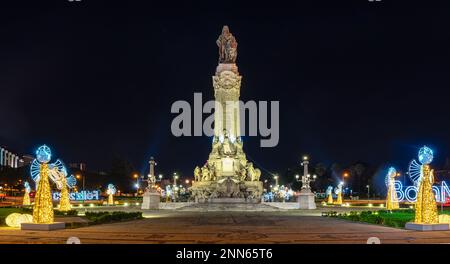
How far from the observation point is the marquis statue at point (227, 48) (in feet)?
298

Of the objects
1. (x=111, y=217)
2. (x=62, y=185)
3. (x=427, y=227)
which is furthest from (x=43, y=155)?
(x=62, y=185)

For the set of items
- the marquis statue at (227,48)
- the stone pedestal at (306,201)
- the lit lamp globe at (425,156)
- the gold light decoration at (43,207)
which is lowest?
the stone pedestal at (306,201)

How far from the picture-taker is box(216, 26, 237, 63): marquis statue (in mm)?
90750

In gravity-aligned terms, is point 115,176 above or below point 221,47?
below

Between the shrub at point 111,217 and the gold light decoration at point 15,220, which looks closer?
the gold light decoration at point 15,220

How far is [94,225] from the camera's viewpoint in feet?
114

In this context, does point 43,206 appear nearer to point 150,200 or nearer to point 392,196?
point 150,200

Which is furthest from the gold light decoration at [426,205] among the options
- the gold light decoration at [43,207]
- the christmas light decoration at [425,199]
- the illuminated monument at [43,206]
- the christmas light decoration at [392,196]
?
the christmas light decoration at [392,196]

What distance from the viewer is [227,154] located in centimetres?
8188

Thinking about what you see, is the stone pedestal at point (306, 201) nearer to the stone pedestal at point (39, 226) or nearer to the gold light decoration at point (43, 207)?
the gold light decoration at point (43, 207)

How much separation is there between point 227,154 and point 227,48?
1981cm
